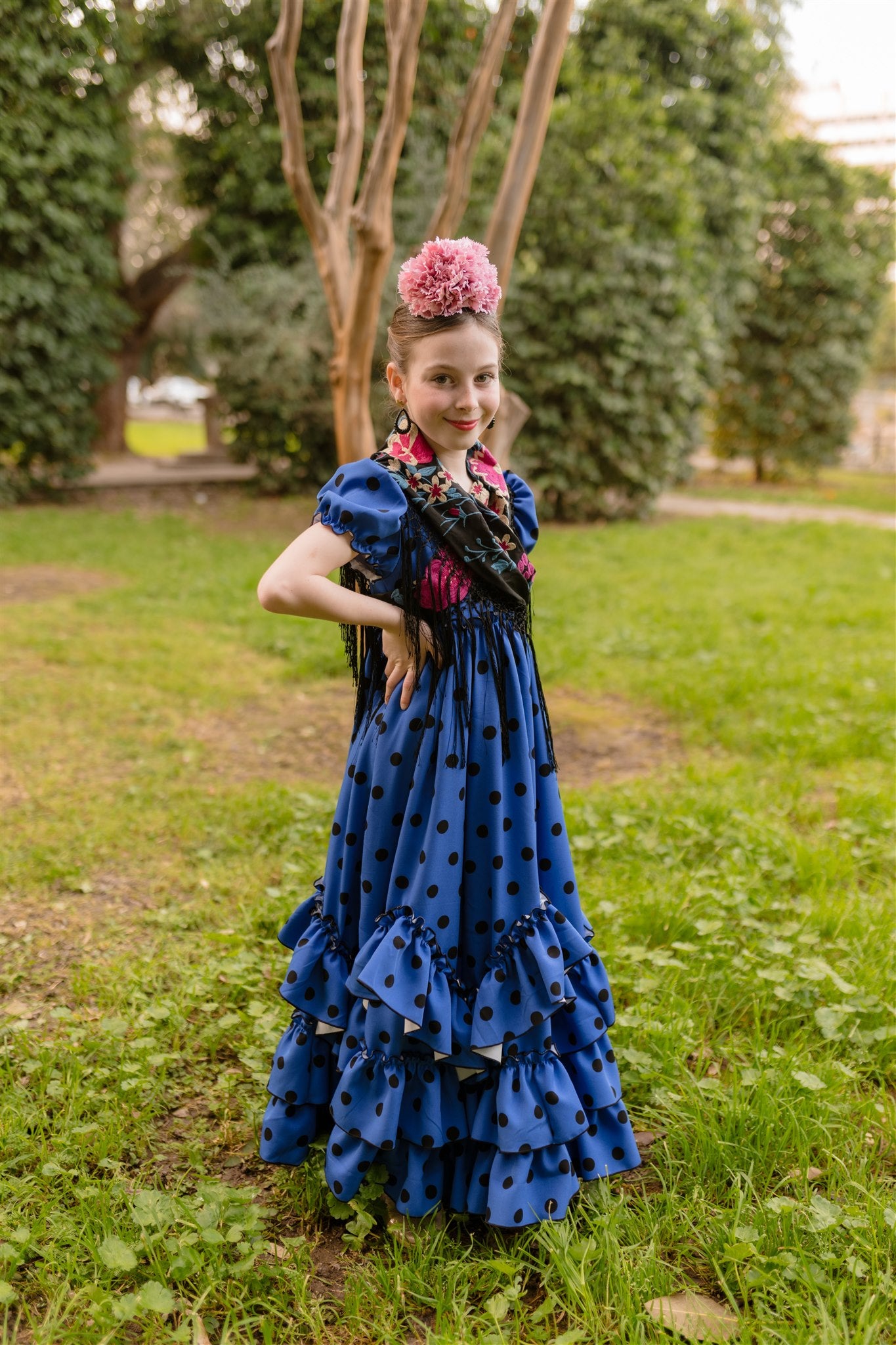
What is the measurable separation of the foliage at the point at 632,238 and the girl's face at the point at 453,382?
27.0 feet

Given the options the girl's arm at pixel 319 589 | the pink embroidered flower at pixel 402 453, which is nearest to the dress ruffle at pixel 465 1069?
the girl's arm at pixel 319 589

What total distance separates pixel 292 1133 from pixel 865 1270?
Answer: 1.11m

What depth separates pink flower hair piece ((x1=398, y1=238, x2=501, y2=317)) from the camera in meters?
1.75

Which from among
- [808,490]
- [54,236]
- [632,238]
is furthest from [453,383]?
[808,490]

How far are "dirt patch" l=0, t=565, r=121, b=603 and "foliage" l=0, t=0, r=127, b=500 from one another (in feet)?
9.26

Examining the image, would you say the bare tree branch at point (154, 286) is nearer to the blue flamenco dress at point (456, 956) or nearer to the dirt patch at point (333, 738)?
the dirt patch at point (333, 738)

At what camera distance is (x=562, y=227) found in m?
9.41

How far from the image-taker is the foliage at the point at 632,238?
934 centimetres

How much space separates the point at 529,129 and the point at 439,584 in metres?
2.95

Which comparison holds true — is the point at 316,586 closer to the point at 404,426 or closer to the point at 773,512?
the point at 404,426

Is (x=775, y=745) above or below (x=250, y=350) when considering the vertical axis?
below

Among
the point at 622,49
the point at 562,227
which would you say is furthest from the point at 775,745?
the point at 622,49

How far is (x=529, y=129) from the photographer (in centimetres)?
402

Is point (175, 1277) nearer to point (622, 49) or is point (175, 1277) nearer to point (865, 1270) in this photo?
point (865, 1270)
